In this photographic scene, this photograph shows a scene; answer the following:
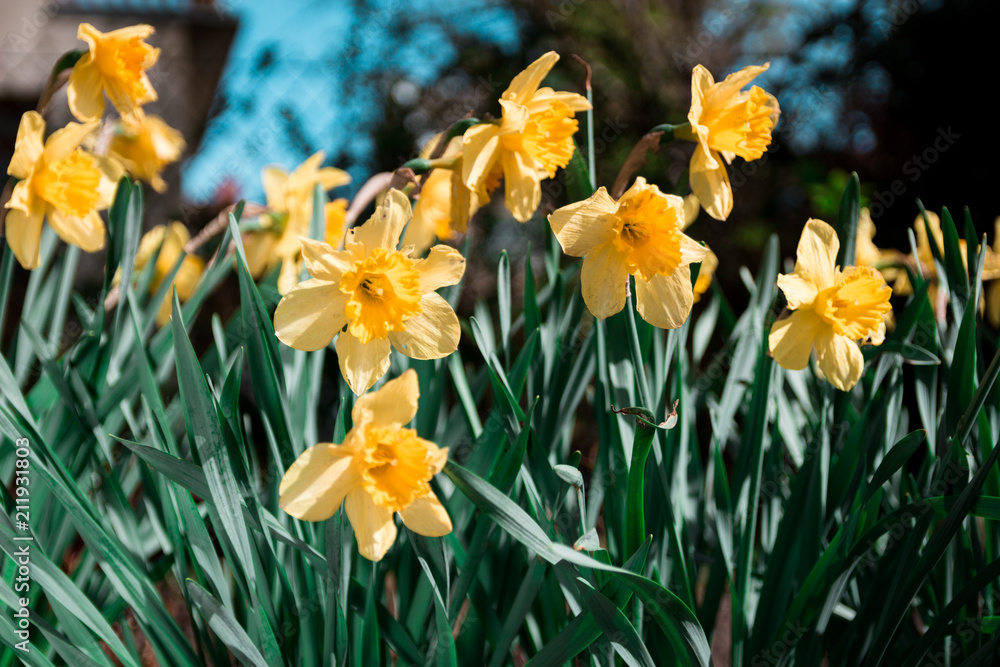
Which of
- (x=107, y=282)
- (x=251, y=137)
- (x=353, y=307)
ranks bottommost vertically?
(x=251, y=137)

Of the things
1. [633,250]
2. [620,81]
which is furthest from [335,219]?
[620,81]

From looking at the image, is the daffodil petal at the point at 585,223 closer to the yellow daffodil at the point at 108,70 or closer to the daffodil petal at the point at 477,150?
the daffodil petal at the point at 477,150

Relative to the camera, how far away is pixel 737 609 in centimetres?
77

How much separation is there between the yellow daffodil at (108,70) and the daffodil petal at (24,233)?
0.52 ft

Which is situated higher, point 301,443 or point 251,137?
point 301,443

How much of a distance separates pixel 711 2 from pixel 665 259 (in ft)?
13.5

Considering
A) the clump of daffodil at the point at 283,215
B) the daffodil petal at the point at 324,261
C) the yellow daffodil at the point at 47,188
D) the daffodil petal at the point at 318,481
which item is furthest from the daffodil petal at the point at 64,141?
the daffodil petal at the point at 318,481

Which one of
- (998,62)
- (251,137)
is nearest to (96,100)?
(251,137)

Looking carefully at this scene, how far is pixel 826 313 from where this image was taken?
707 mm

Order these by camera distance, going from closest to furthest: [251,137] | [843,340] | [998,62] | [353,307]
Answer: [353,307], [843,340], [998,62], [251,137]

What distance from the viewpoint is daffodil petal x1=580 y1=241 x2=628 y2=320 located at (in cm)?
64

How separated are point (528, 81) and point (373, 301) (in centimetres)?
32

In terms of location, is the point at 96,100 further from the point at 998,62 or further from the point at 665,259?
the point at 998,62

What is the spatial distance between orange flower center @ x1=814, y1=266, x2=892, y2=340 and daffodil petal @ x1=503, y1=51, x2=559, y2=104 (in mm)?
407
